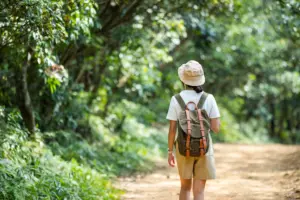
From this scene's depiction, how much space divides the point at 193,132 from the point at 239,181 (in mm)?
4256

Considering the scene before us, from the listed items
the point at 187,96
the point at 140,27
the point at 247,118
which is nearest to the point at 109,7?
the point at 140,27

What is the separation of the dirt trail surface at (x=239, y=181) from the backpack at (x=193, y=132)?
7.69 ft

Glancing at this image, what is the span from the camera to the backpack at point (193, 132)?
543cm

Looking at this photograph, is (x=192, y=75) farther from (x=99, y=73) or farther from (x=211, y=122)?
(x=99, y=73)

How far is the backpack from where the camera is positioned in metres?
5.43

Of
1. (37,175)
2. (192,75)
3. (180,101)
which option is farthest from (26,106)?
(192,75)

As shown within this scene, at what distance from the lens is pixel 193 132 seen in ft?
17.8

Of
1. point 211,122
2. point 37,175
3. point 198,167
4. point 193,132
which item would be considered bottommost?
point 37,175

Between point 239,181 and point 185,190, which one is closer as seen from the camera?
point 185,190

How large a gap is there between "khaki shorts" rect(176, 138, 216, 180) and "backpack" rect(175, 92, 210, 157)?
0.13 metres

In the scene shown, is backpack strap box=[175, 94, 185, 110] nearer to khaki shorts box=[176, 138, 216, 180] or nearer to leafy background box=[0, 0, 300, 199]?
khaki shorts box=[176, 138, 216, 180]

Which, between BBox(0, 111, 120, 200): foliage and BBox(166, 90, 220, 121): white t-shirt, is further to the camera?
BBox(0, 111, 120, 200): foliage

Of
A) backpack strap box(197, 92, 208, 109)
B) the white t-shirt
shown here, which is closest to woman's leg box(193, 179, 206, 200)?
the white t-shirt

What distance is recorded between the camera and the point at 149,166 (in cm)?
1191
